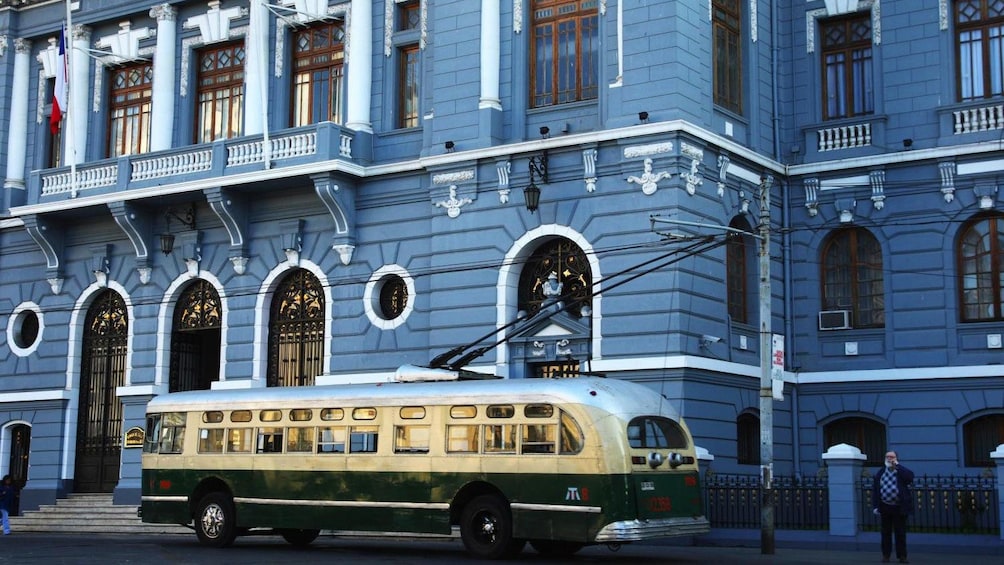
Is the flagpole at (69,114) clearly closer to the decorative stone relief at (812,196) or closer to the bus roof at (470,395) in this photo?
the bus roof at (470,395)

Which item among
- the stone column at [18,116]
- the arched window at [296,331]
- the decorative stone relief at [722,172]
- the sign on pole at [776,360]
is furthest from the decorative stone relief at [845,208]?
the stone column at [18,116]

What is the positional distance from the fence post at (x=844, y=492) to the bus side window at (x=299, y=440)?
936 cm

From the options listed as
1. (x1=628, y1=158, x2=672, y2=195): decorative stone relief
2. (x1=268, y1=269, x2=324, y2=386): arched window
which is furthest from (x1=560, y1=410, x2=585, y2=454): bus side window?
(x1=268, y1=269, x2=324, y2=386): arched window

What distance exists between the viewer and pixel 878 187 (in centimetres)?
3105

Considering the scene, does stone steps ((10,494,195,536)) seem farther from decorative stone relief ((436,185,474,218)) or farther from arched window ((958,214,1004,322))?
arched window ((958,214,1004,322))

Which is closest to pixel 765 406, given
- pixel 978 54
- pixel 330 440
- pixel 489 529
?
pixel 489 529

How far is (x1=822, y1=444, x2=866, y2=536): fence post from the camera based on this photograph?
24.2 meters

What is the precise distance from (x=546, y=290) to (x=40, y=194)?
16.1 m

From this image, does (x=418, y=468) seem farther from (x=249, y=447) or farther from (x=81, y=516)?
(x=81, y=516)

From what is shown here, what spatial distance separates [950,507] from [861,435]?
6820 mm

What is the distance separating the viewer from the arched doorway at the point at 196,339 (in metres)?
35.8

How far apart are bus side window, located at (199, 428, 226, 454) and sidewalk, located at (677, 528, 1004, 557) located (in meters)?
9.02

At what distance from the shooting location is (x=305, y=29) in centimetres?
3519

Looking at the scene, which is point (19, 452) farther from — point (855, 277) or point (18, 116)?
point (855, 277)
